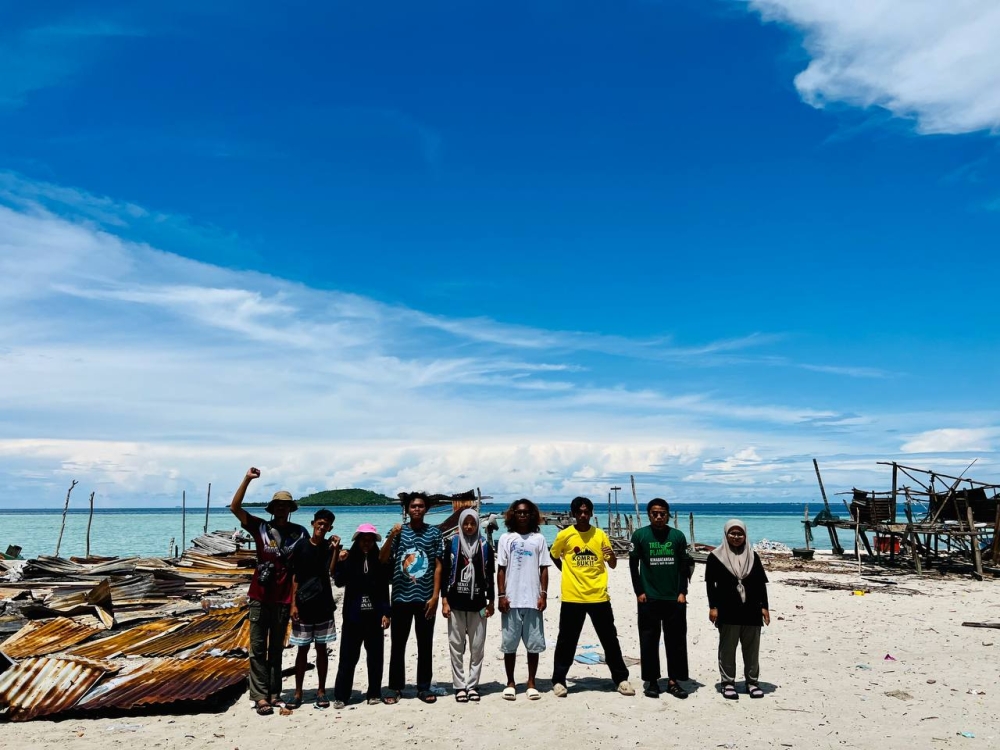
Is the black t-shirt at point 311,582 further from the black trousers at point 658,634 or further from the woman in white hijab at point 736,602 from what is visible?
the woman in white hijab at point 736,602

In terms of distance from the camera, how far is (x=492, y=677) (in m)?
8.16

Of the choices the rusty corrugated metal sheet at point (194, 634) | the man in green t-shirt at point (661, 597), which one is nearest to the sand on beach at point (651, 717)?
the man in green t-shirt at point (661, 597)

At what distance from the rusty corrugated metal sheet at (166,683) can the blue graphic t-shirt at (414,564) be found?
216 cm

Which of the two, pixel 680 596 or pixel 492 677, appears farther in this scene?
pixel 492 677

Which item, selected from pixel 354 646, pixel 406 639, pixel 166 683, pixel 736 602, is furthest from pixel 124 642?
pixel 736 602

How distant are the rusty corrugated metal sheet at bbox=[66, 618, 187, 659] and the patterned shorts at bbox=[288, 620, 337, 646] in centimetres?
388

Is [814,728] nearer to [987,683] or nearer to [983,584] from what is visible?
[987,683]

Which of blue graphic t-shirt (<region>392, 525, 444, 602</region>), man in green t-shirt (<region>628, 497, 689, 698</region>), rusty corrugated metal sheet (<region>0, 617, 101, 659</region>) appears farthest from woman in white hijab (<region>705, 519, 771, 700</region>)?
rusty corrugated metal sheet (<region>0, 617, 101, 659</region>)

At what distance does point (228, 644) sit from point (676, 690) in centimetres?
588

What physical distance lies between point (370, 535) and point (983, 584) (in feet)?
65.4

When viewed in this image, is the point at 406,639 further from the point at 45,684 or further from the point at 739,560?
the point at 45,684

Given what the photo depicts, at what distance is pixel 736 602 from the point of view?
704cm

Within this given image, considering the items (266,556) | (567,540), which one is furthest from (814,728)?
(266,556)

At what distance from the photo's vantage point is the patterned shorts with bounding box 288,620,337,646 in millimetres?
6730
